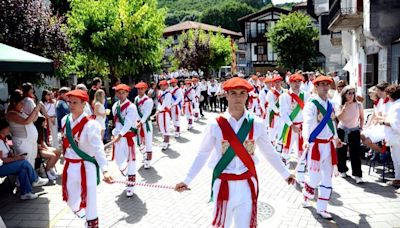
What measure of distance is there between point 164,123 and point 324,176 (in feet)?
22.3

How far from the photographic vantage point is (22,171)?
7.49 meters

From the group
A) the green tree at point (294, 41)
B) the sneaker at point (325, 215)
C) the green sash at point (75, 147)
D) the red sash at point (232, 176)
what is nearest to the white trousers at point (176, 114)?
the sneaker at point (325, 215)

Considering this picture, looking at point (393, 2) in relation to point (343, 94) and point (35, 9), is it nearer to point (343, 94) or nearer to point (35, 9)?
point (343, 94)

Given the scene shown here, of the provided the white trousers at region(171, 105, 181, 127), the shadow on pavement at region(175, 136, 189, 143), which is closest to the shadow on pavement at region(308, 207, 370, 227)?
the shadow on pavement at region(175, 136, 189, 143)

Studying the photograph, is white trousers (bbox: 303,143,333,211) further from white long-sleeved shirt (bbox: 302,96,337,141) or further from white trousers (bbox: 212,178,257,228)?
white trousers (bbox: 212,178,257,228)

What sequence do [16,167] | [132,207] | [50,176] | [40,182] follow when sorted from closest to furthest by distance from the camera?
[132,207], [16,167], [40,182], [50,176]

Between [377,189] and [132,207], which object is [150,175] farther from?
[377,189]

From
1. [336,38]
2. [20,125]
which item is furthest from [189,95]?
[336,38]

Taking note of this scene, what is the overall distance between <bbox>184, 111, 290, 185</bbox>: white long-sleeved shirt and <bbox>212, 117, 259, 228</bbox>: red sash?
0.05 meters

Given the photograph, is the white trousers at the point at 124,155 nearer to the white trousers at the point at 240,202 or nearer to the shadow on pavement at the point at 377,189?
the white trousers at the point at 240,202

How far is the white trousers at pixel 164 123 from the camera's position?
39.7 ft

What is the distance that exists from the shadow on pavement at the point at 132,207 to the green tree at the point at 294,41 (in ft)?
118

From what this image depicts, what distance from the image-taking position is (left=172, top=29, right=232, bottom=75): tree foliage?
126ft

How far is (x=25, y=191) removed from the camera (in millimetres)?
7621
